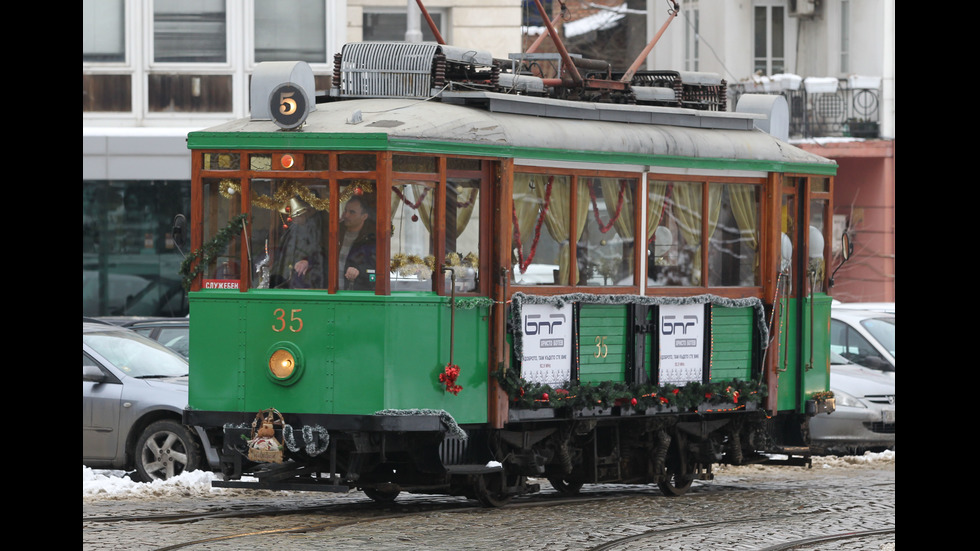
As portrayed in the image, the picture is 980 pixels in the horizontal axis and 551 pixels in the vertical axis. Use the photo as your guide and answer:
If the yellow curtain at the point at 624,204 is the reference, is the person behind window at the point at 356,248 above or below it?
below

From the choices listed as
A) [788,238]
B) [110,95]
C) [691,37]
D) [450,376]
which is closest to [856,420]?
[788,238]

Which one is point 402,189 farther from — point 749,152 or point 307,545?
point 749,152

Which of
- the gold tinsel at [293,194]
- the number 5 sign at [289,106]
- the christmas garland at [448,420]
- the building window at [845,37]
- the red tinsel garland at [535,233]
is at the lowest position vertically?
the christmas garland at [448,420]

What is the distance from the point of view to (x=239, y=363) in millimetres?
11352

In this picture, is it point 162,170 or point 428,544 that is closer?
point 428,544

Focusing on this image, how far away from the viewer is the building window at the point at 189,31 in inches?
983

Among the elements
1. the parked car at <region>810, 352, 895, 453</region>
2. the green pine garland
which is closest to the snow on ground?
the green pine garland

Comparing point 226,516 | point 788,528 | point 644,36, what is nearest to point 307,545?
point 226,516

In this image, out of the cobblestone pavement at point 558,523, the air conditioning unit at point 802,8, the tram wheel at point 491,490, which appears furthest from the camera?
the air conditioning unit at point 802,8

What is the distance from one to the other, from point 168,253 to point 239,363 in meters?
14.3

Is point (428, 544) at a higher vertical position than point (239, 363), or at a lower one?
lower

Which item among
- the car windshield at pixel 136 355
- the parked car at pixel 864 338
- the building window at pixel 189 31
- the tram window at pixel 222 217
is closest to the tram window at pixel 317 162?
the tram window at pixel 222 217

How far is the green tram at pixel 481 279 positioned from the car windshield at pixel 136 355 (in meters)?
2.96

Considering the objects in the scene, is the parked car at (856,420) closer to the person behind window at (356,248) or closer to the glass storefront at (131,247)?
the person behind window at (356,248)
